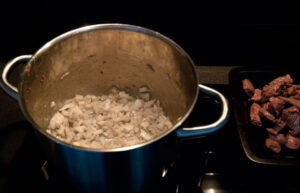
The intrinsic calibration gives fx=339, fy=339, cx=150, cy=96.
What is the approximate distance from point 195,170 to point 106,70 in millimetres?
390

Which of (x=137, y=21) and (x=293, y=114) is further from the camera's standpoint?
(x=137, y=21)

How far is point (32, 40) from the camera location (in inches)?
45.2

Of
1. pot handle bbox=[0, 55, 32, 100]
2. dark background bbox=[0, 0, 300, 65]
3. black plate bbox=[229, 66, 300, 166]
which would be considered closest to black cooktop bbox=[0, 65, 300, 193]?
black plate bbox=[229, 66, 300, 166]

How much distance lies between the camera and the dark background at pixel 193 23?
3.44 feet

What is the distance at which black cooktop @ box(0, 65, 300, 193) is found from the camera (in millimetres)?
851

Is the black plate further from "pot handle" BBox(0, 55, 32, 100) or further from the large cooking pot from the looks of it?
"pot handle" BBox(0, 55, 32, 100)

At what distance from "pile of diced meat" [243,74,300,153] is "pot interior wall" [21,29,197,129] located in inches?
9.2

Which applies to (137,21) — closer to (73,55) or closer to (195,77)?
(73,55)

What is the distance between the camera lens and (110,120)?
0.98 m

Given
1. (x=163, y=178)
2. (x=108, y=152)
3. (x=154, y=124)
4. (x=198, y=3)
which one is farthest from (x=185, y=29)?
(x=108, y=152)

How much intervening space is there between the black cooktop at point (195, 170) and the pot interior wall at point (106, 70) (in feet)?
0.31

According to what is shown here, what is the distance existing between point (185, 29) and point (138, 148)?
60 centimetres

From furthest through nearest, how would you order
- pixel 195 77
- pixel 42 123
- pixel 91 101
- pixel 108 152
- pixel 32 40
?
pixel 32 40 → pixel 91 101 → pixel 42 123 → pixel 195 77 → pixel 108 152

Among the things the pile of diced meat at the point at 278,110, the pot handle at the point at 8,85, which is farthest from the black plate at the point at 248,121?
the pot handle at the point at 8,85
